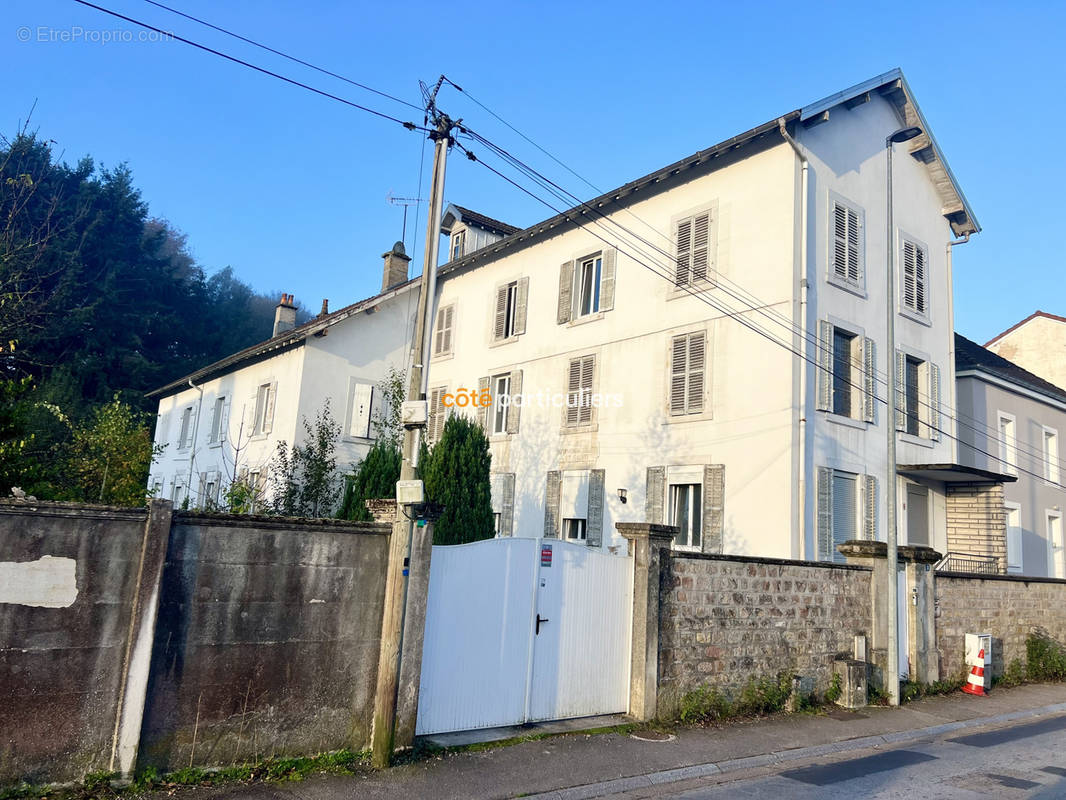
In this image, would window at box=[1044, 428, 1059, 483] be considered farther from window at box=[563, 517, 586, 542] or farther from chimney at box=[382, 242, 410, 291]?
chimney at box=[382, 242, 410, 291]

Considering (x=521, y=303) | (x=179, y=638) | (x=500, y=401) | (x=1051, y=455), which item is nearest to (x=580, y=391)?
(x=500, y=401)

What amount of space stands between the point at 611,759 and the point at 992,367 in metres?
17.3

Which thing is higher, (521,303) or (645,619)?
(521,303)

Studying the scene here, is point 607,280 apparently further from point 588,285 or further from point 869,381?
point 869,381

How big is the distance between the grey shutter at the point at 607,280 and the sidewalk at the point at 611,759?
414 inches

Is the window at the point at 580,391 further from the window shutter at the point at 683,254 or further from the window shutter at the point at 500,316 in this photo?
the window shutter at the point at 500,316

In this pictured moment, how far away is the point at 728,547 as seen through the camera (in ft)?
47.8

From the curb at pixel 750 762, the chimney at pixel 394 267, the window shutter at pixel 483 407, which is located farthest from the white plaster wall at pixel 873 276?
the chimney at pixel 394 267

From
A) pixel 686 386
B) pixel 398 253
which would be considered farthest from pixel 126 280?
pixel 686 386

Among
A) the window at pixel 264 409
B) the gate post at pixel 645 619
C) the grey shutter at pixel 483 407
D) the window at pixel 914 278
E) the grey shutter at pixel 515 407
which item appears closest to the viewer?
the gate post at pixel 645 619

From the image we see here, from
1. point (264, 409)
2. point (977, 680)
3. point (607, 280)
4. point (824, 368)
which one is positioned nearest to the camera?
point (977, 680)

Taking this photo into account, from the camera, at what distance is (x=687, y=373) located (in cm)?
1609

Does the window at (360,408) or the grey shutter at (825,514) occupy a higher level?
the window at (360,408)

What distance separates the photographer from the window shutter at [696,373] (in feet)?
51.6
